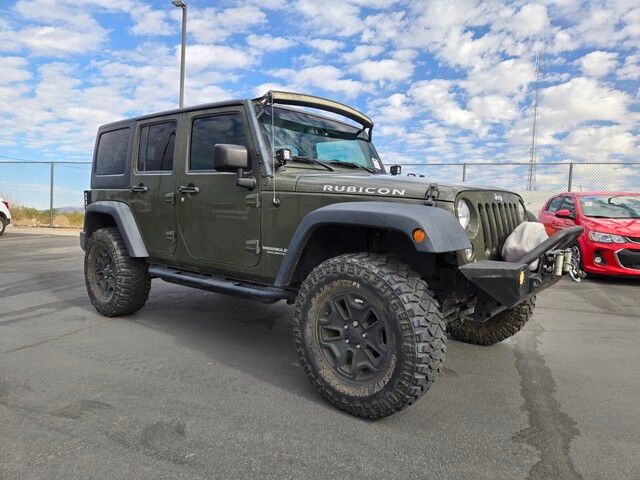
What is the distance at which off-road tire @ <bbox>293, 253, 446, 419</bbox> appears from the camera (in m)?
2.49

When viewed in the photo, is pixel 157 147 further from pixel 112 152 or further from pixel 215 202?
pixel 215 202

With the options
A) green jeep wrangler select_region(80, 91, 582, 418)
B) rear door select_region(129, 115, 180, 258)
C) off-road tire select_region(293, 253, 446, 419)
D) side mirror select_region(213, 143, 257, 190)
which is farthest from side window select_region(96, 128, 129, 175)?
off-road tire select_region(293, 253, 446, 419)

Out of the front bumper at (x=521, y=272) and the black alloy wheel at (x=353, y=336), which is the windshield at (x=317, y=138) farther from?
the front bumper at (x=521, y=272)

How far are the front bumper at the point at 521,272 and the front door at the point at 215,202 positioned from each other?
1.61 metres

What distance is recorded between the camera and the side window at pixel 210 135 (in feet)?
12.1

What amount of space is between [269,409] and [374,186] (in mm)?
1493

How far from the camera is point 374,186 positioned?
291 cm

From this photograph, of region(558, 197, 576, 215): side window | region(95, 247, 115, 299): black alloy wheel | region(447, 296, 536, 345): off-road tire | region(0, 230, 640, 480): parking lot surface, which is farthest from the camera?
A: region(558, 197, 576, 215): side window

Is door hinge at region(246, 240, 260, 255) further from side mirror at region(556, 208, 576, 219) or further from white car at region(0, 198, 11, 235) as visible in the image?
white car at region(0, 198, 11, 235)

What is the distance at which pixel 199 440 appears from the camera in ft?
7.98

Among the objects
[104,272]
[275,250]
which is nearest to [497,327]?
[275,250]

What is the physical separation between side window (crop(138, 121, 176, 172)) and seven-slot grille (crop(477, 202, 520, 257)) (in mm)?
2704

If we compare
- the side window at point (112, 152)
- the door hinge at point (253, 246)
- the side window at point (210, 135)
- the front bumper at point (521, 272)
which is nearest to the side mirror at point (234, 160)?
the side window at point (210, 135)

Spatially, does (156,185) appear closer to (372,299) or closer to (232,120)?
(232,120)
